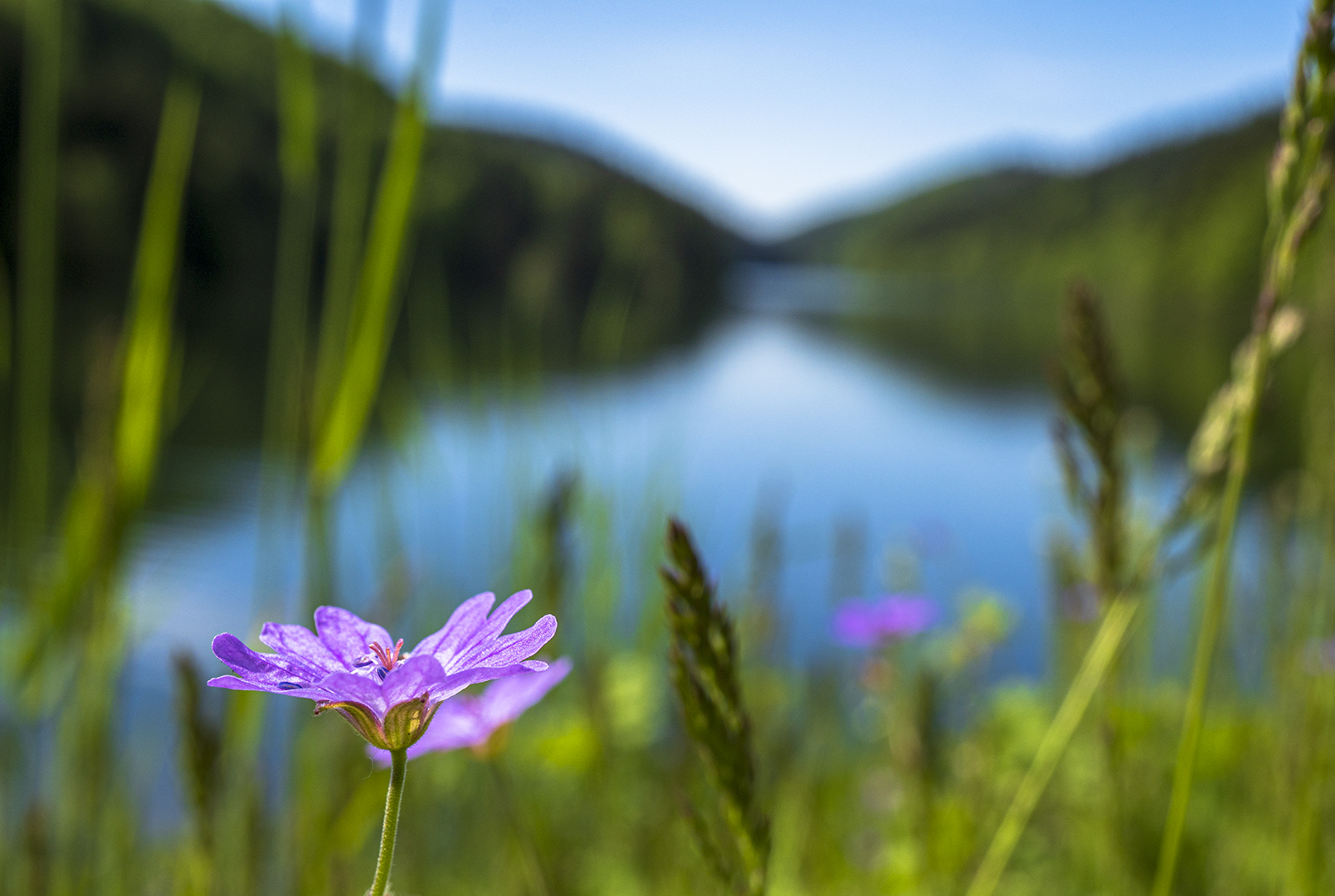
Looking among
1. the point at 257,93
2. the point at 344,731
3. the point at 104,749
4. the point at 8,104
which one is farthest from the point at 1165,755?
the point at 257,93

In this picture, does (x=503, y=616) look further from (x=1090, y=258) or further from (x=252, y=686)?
(x=1090, y=258)

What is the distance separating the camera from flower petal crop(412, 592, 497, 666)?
42 centimetres

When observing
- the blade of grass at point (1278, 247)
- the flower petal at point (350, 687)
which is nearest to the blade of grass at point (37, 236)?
the flower petal at point (350, 687)

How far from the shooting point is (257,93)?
51.7m

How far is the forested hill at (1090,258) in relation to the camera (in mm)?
56531

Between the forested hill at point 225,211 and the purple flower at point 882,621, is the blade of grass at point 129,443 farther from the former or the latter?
the forested hill at point 225,211

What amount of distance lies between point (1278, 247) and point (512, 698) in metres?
0.67

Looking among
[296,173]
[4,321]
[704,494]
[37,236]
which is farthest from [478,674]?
[704,494]

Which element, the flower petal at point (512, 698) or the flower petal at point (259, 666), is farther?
the flower petal at point (512, 698)

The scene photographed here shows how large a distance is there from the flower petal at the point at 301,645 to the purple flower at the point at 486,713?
20 centimetres

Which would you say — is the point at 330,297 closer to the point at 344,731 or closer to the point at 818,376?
the point at 344,731

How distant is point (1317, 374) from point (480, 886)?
2512 mm

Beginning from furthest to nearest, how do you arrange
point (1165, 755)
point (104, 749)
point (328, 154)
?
point (328, 154) → point (1165, 755) → point (104, 749)

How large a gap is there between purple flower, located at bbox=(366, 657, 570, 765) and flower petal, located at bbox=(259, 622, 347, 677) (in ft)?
0.67
